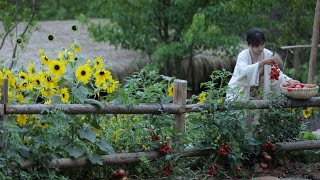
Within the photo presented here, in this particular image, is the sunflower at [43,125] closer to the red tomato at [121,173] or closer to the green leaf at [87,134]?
the green leaf at [87,134]

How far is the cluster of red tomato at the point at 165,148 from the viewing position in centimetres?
620

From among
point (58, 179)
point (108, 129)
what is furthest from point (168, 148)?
point (58, 179)

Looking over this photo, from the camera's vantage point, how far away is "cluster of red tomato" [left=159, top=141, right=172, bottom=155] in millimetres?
6195

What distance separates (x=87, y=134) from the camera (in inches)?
228

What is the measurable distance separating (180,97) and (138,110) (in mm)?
396

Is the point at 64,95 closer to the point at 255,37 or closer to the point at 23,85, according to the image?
the point at 23,85

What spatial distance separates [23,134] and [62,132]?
0.28m

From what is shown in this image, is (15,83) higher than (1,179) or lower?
higher

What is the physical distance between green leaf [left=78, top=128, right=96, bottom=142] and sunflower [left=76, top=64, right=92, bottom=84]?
1.21ft

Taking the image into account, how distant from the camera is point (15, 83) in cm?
588

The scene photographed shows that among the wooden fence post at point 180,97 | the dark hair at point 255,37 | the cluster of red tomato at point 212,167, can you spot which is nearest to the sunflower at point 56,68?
the wooden fence post at point 180,97

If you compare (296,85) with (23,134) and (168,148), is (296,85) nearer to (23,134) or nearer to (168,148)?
(168,148)

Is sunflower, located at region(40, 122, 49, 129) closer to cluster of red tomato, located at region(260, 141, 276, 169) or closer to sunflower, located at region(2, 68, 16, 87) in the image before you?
sunflower, located at region(2, 68, 16, 87)

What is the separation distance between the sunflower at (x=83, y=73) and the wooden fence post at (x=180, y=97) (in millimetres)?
829
